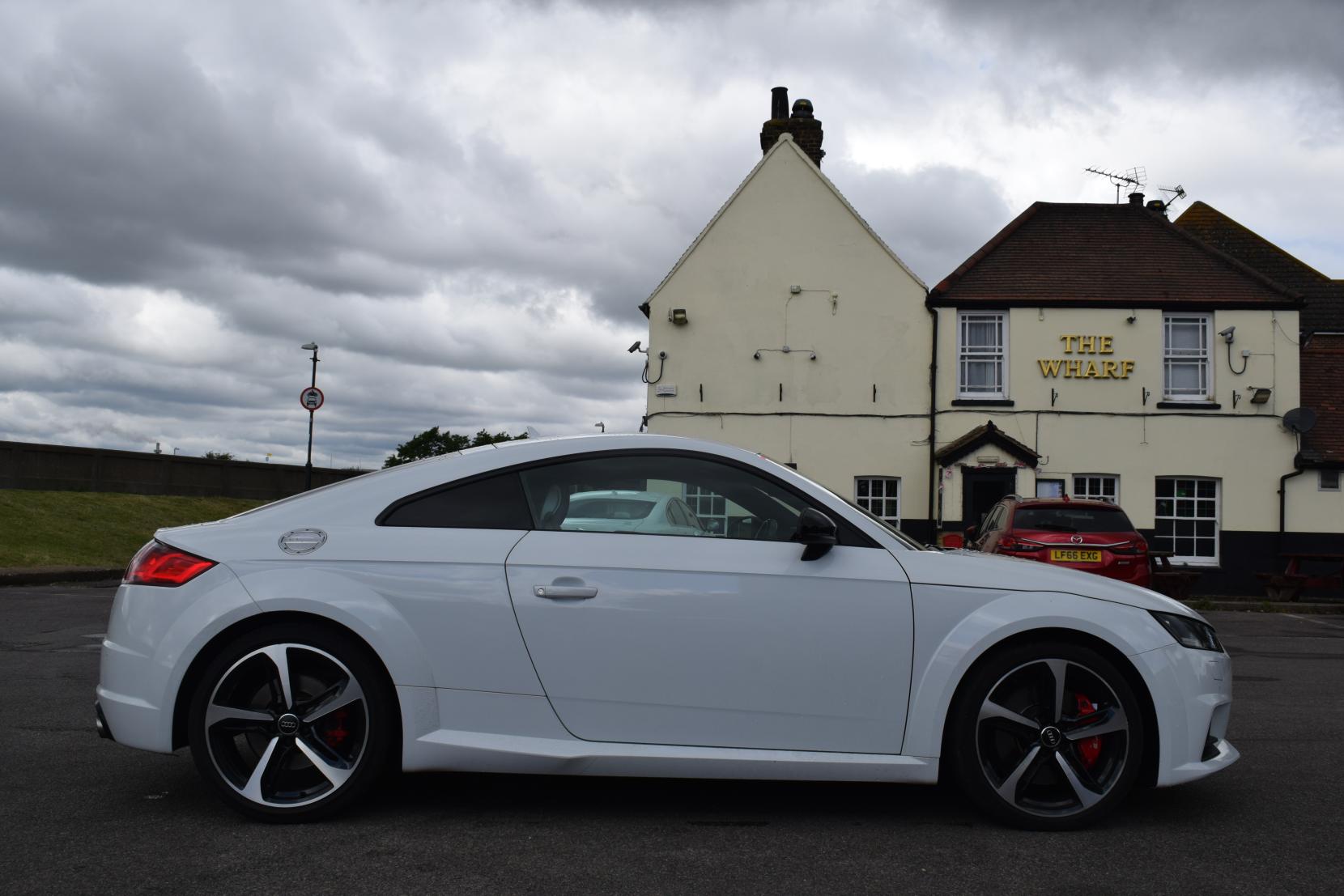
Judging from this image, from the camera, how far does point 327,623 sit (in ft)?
13.5

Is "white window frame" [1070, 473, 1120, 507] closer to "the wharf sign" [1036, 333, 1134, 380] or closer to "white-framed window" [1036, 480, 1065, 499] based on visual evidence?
"white-framed window" [1036, 480, 1065, 499]

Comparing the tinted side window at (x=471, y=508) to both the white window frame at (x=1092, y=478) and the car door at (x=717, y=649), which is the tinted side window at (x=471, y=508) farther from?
the white window frame at (x=1092, y=478)

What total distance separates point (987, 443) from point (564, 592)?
1974 centimetres

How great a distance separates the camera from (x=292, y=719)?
160 inches

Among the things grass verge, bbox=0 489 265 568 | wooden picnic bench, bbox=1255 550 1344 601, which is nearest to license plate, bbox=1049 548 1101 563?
wooden picnic bench, bbox=1255 550 1344 601

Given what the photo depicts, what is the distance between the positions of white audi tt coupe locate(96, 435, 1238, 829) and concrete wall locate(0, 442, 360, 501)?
28860 mm

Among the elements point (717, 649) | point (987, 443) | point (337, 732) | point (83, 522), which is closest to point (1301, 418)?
point (987, 443)

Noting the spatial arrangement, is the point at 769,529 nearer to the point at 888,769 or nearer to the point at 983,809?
the point at 888,769

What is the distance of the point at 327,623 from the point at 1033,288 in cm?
2142

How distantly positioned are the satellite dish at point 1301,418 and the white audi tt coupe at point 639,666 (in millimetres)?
20775

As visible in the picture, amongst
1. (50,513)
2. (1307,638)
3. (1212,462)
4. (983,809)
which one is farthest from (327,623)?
(50,513)

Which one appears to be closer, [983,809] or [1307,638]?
[983,809]

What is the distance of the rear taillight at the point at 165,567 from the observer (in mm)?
4160

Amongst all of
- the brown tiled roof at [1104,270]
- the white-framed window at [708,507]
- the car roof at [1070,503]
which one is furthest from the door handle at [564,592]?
the brown tiled roof at [1104,270]
